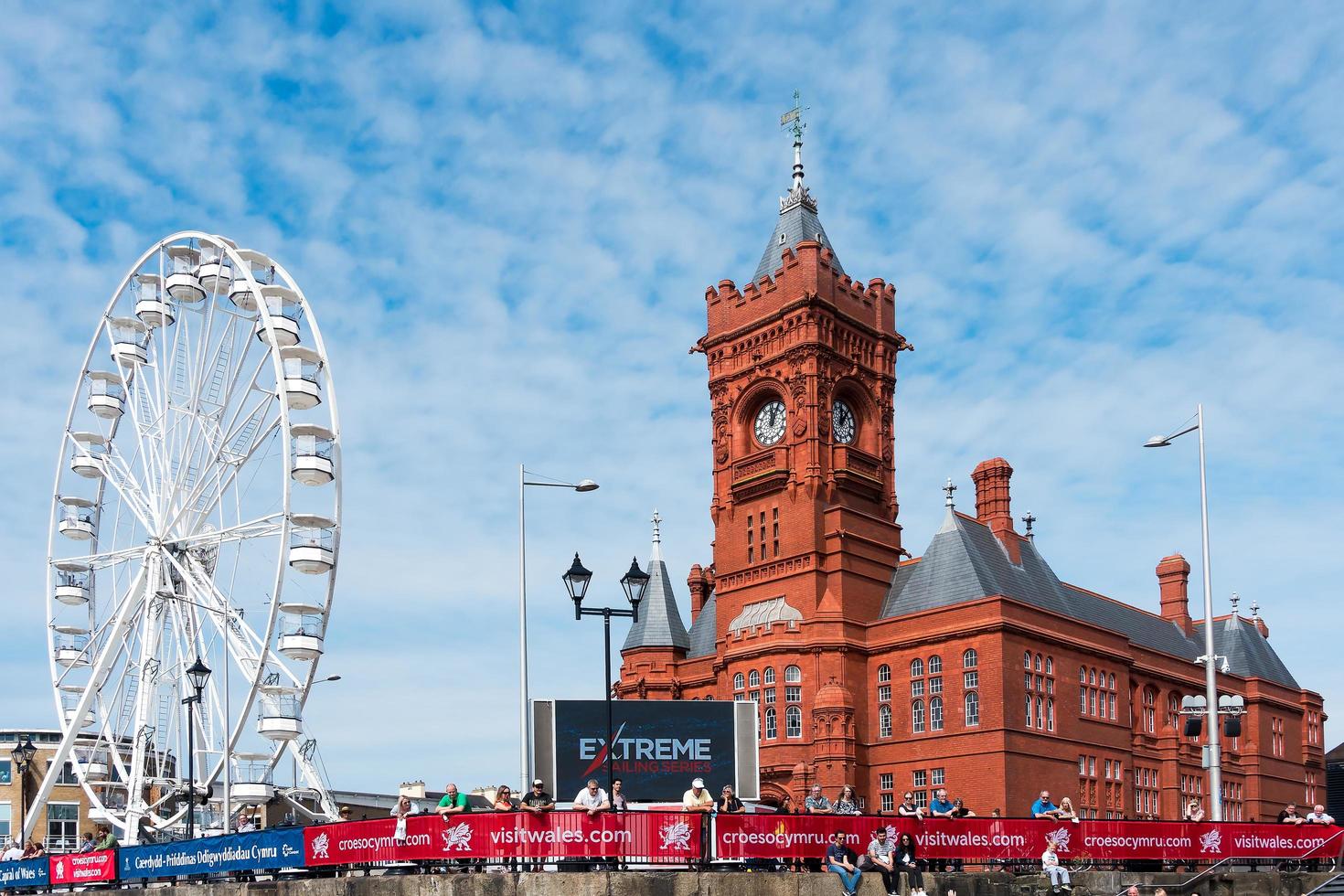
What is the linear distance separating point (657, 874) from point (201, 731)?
24.2 metres

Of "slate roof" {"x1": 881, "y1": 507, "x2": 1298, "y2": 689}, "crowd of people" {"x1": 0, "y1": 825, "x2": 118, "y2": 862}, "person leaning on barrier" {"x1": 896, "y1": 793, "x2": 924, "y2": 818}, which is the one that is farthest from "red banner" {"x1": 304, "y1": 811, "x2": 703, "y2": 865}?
"slate roof" {"x1": 881, "y1": 507, "x2": 1298, "y2": 689}

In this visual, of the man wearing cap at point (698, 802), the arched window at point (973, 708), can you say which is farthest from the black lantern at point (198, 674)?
the arched window at point (973, 708)

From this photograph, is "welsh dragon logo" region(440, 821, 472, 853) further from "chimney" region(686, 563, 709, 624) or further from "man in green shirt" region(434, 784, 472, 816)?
"chimney" region(686, 563, 709, 624)

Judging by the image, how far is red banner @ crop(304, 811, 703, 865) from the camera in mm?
→ 24094

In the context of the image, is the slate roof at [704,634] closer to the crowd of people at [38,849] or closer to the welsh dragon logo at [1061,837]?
the crowd of people at [38,849]

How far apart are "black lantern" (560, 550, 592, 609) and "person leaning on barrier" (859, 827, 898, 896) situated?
6828 mm

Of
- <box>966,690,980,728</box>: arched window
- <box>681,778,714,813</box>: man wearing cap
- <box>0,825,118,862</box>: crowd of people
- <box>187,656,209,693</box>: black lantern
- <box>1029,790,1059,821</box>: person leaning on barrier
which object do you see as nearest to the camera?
<box>681,778,714,813</box>: man wearing cap

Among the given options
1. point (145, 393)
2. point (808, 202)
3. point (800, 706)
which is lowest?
point (800, 706)

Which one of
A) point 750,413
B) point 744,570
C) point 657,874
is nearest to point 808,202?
point 750,413

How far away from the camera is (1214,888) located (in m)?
29.8

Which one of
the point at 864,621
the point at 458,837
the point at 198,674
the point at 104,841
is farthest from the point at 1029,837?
the point at 864,621

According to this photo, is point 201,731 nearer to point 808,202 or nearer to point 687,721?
point 687,721

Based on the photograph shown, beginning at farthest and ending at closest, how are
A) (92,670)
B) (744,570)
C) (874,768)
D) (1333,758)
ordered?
(1333,758) → (744,570) → (874,768) → (92,670)

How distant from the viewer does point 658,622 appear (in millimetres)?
71188
